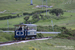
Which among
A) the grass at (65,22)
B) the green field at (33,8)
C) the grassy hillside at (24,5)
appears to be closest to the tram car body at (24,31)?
the grass at (65,22)

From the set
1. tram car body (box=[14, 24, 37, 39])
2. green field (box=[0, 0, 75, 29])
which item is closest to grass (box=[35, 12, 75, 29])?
green field (box=[0, 0, 75, 29])

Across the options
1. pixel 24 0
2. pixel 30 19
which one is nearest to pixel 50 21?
pixel 30 19

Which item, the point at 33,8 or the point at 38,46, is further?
the point at 33,8

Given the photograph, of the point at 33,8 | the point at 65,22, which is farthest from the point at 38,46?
the point at 33,8

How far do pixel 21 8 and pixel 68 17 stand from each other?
39.7ft

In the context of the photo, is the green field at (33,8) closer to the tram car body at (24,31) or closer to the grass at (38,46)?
the tram car body at (24,31)

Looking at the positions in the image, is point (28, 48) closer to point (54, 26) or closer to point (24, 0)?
point (54, 26)

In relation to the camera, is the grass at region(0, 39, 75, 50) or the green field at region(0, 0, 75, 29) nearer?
the grass at region(0, 39, 75, 50)

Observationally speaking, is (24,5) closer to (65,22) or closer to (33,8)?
(33,8)

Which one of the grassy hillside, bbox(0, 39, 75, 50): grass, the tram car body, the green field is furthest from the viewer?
the grassy hillside

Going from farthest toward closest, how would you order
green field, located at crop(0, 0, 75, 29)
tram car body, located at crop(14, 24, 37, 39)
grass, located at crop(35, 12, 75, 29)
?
green field, located at crop(0, 0, 75, 29) < grass, located at crop(35, 12, 75, 29) < tram car body, located at crop(14, 24, 37, 39)

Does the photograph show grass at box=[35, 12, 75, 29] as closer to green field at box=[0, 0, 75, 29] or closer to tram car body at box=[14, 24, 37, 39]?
green field at box=[0, 0, 75, 29]

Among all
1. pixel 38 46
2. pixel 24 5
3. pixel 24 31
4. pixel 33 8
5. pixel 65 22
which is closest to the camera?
pixel 38 46

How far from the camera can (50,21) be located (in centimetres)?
2989
